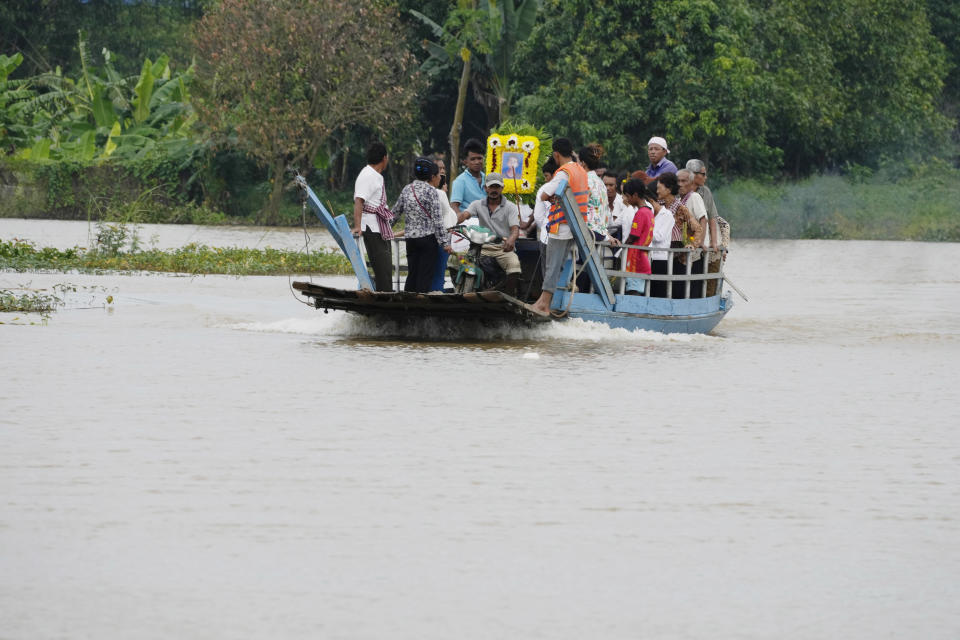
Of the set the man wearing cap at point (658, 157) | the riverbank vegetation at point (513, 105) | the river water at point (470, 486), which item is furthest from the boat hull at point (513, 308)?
the riverbank vegetation at point (513, 105)

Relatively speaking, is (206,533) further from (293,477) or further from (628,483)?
(628,483)

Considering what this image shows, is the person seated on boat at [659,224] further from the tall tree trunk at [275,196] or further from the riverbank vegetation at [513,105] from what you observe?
the tall tree trunk at [275,196]

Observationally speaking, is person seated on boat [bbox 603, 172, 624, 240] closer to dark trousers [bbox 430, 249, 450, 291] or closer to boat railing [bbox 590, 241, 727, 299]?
boat railing [bbox 590, 241, 727, 299]

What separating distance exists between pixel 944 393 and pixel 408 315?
521 cm

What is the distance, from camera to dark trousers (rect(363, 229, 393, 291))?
1552 centimetres

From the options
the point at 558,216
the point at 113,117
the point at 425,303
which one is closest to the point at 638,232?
the point at 558,216

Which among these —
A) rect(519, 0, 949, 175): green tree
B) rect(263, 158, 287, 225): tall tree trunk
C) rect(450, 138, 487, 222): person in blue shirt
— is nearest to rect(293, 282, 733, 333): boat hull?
rect(450, 138, 487, 222): person in blue shirt

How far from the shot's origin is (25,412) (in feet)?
35.7

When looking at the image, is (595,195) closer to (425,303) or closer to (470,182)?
(470,182)

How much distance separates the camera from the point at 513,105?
160ft

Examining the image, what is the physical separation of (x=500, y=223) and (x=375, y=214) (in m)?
1.23

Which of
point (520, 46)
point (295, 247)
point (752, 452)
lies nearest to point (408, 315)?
point (752, 452)

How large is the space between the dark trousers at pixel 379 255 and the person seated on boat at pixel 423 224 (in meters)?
0.22

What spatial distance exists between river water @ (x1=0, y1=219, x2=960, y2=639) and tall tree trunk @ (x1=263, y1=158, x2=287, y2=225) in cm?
3198
